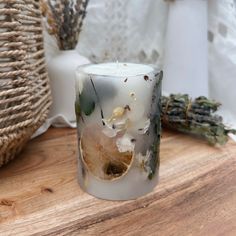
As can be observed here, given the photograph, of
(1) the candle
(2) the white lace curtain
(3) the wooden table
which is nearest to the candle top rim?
(1) the candle

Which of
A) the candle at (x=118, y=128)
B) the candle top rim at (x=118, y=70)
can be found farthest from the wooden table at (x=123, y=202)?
the candle top rim at (x=118, y=70)

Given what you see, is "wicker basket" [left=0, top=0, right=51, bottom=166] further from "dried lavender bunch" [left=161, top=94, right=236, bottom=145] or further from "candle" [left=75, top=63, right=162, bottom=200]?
"dried lavender bunch" [left=161, top=94, right=236, bottom=145]

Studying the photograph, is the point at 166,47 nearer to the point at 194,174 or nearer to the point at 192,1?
the point at 192,1

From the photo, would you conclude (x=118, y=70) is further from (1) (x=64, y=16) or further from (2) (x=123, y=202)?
(1) (x=64, y=16)

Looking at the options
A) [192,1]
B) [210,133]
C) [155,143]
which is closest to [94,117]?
[155,143]

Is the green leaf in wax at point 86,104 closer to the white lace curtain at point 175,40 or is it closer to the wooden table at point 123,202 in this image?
the wooden table at point 123,202

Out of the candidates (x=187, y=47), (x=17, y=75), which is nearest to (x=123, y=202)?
(x=17, y=75)
